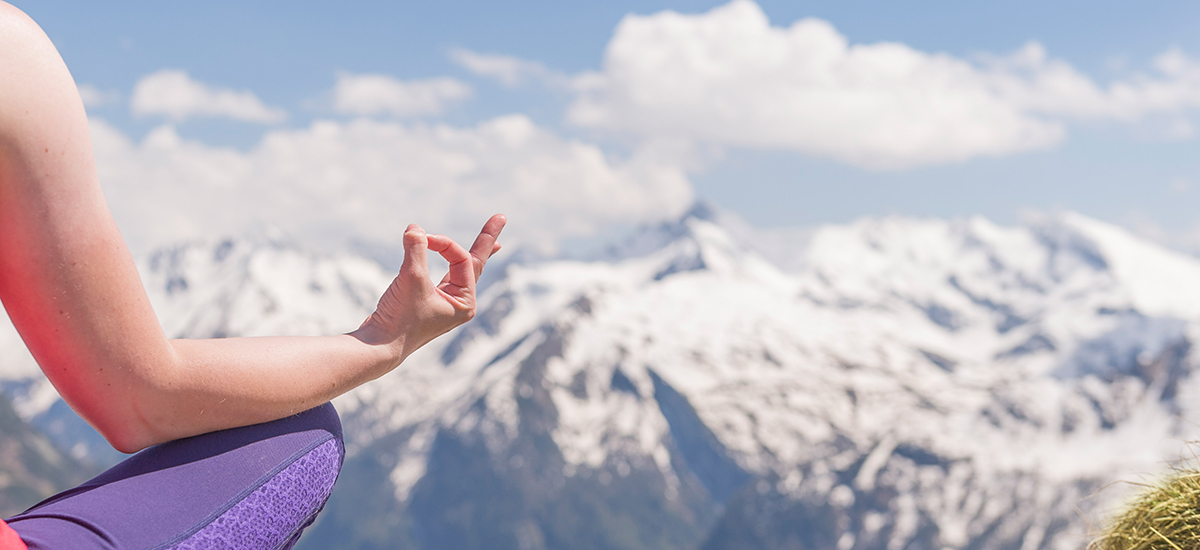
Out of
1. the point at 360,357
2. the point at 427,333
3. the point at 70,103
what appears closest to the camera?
the point at 70,103

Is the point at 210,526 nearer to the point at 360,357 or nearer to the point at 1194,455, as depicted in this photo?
the point at 360,357

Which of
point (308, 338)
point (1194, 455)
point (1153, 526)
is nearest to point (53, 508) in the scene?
point (308, 338)

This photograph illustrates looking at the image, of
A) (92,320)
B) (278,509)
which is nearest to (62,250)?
(92,320)

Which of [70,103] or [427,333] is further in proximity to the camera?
[427,333]

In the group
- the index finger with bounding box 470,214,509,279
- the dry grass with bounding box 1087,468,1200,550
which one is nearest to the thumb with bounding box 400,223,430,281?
the index finger with bounding box 470,214,509,279

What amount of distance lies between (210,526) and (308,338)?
1.09m

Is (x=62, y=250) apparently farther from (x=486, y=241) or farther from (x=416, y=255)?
(x=486, y=241)

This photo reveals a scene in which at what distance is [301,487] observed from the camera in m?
4.36

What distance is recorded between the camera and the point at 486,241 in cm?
593

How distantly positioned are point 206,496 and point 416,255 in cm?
171

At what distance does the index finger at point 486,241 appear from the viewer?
592cm

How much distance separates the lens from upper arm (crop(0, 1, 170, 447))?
3.16 meters

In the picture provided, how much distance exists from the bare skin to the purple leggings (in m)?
0.12

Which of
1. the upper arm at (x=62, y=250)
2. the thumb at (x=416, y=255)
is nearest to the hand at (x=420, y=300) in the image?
the thumb at (x=416, y=255)
